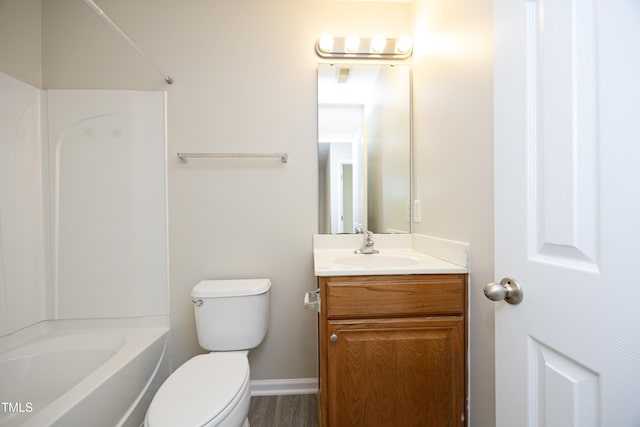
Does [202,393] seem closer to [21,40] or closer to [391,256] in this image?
[391,256]

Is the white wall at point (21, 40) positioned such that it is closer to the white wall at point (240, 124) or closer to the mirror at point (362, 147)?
the white wall at point (240, 124)

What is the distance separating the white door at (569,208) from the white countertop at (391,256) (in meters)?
0.43

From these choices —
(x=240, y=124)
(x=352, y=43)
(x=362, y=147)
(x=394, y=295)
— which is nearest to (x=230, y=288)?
(x=394, y=295)

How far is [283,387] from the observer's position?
159 cm

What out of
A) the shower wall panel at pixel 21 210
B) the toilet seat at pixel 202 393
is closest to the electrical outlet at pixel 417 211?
the toilet seat at pixel 202 393

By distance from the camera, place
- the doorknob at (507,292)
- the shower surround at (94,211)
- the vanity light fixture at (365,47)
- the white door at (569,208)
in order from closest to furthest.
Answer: the white door at (569,208)
the doorknob at (507,292)
the shower surround at (94,211)
the vanity light fixture at (365,47)

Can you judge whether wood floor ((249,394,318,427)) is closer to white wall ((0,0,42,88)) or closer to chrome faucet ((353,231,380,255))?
chrome faucet ((353,231,380,255))

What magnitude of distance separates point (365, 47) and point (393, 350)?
1.72m

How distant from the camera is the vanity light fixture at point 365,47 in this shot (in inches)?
61.7

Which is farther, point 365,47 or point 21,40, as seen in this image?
point 365,47

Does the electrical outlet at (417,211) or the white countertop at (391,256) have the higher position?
the electrical outlet at (417,211)

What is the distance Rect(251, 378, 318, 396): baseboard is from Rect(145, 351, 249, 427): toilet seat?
543 millimetres

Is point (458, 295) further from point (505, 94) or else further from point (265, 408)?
point (265, 408)

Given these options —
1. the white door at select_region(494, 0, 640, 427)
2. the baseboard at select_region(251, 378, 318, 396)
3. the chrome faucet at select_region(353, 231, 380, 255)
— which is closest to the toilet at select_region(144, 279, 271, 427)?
the baseboard at select_region(251, 378, 318, 396)
